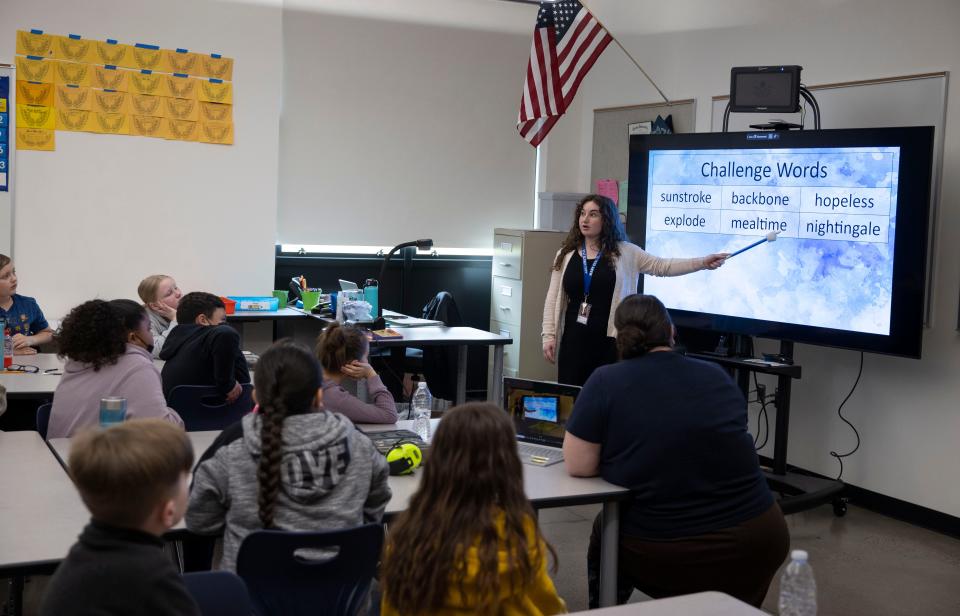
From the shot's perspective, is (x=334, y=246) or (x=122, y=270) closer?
(x=122, y=270)

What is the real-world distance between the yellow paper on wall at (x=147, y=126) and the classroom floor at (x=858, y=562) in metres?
3.51

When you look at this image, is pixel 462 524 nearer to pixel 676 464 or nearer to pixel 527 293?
pixel 676 464

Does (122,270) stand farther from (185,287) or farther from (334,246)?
(334,246)

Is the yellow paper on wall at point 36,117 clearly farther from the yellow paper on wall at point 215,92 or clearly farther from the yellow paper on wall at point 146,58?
the yellow paper on wall at point 215,92

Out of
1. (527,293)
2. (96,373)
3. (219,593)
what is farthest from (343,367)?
(527,293)

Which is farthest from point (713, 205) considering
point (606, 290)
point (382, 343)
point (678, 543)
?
point (678, 543)

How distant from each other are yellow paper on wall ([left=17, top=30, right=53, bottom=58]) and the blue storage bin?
6.18ft

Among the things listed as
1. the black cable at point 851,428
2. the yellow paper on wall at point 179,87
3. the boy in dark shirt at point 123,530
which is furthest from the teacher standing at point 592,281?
the boy in dark shirt at point 123,530

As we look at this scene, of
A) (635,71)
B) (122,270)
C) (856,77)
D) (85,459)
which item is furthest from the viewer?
(635,71)

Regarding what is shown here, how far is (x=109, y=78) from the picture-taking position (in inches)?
241

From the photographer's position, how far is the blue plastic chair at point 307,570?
2168 mm

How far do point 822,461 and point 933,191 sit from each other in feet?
5.28

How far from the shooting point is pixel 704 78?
21.0 feet

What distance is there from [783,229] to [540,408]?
2.22 metres
